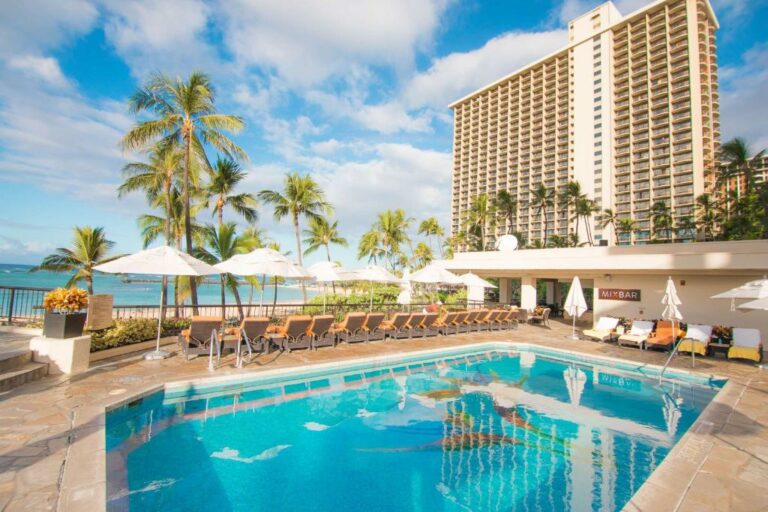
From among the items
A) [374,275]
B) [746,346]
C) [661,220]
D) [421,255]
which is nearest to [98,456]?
[374,275]

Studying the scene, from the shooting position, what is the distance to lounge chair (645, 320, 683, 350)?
1151 cm

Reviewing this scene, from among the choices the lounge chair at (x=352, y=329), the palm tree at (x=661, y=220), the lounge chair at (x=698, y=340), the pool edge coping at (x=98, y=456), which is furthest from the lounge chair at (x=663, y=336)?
the palm tree at (x=661, y=220)

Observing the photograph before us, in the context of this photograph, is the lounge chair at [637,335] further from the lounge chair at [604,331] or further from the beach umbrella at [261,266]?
the beach umbrella at [261,266]

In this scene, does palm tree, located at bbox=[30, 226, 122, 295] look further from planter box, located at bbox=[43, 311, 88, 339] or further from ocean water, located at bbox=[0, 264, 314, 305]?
ocean water, located at bbox=[0, 264, 314, 305]

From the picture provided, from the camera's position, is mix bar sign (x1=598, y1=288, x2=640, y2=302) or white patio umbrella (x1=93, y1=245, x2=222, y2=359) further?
mix bar sign (x1=598, y1=288, x2=640, y2=302)

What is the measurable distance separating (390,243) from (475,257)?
47.1ft

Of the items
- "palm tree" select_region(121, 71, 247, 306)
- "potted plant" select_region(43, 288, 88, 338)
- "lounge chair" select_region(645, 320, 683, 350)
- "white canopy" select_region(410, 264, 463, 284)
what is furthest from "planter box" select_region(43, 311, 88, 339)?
"lounge chair" select_region(645, 320, 683, 350)

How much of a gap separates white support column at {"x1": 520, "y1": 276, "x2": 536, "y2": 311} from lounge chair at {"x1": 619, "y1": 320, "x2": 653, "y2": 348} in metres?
6.45

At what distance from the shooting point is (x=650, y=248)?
47.4 ft

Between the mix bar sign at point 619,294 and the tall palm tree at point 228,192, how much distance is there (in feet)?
56.6

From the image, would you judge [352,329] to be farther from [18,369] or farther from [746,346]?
[746,346]

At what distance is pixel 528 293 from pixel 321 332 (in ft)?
44.3

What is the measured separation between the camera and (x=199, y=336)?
25.8 feet

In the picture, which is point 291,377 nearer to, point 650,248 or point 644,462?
point 644,462
